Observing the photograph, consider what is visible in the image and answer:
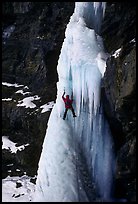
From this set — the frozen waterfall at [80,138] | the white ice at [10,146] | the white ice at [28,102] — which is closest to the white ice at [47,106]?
the white ice at [28,102]

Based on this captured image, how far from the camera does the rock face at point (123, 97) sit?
1116cm

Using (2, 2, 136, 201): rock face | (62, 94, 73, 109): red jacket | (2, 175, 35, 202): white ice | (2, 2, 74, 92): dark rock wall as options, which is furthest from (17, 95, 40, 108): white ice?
(62, 94, 73, 109): red jacket

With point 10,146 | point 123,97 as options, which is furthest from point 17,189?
point 123,97

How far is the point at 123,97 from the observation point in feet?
36.7

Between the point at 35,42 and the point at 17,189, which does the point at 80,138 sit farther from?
the point at 35,42

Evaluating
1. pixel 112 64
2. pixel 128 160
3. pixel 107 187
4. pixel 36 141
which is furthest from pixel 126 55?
pixel 36 141

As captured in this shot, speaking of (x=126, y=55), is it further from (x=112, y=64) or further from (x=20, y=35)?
(x=20, y=35)

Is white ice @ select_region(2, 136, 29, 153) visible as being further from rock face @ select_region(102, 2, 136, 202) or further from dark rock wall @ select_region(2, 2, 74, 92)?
rock face @ select_region(102, 2, 136, 202)

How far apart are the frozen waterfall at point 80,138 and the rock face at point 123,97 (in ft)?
1.34

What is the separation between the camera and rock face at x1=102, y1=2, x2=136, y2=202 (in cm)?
1116

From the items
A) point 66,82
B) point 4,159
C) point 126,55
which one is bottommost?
point 4,159

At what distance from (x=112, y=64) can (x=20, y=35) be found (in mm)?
15694

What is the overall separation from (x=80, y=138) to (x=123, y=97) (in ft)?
9.84

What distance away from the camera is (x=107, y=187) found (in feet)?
41.7
